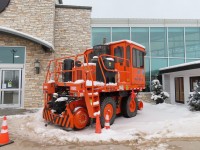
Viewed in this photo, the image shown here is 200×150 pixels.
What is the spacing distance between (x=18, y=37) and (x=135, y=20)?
28.7 feet

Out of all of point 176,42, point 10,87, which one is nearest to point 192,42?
point 176,42

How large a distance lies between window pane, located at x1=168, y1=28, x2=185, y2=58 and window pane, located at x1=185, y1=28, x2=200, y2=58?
1.46ft

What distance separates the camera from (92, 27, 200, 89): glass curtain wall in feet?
51.6

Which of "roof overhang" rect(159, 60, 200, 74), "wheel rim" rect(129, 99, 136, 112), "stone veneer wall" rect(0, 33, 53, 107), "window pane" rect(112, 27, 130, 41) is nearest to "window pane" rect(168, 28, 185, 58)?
"roof overhang" rect(159, 60, 200, 74)

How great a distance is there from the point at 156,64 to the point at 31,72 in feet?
30.2

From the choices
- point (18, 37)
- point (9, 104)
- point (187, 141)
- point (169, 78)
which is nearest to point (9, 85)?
point (9, 104)

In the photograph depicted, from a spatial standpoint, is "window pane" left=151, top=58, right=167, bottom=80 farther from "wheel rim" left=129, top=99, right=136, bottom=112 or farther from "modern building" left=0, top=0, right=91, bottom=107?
"modern building" left=0, top=0, right=91, bottom=107

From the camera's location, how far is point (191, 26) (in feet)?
54.6

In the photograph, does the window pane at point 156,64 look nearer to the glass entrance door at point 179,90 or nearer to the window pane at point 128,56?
the glass entrance door at point 179,90

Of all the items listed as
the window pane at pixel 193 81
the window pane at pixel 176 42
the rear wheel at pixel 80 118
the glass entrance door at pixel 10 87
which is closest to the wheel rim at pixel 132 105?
the rear wheel at pixel 80 118

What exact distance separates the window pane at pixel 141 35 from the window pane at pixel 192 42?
133 inches

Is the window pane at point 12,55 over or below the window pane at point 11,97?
over

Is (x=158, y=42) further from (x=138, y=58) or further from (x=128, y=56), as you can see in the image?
(x=128, y=56)

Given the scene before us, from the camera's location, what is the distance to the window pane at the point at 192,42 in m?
16.7
